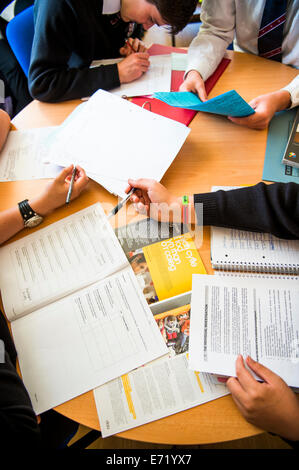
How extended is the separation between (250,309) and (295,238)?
215mm

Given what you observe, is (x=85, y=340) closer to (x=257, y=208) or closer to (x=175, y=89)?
(x=257, y=208)

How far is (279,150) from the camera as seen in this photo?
0.91 meters

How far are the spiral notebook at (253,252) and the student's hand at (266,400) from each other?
0.70ft

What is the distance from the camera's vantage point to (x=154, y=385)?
0.62 m

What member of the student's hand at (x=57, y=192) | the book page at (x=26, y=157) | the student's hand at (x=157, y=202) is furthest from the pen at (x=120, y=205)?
the book page at (x=26, y=157)

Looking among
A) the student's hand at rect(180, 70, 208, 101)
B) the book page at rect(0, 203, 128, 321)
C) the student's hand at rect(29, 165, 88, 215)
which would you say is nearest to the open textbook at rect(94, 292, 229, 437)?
the book page at rect(0, 203, 128, 321)

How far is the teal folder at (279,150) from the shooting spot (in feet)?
2.81

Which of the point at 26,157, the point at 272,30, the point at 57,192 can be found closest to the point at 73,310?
the point at 57,192

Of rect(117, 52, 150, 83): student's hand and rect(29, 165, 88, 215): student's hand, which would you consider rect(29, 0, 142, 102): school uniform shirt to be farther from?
rect(29, 165, 88, 215): student's hand

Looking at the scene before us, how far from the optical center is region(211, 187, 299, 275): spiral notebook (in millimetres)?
714

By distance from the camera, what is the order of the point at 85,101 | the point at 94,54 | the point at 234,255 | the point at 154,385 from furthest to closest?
the point at 94,54, the point at 85,101, the point at 234,255, the point at 154,385

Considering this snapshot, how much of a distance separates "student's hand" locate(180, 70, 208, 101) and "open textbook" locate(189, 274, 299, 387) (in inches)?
25.1
